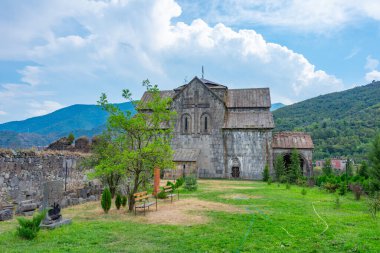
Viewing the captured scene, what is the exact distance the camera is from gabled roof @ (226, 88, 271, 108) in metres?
31.0

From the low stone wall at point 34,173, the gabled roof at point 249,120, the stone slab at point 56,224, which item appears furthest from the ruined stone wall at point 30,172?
the gabled roof at point 249,120

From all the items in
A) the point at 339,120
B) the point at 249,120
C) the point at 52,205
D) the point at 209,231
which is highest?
the point at 339,120

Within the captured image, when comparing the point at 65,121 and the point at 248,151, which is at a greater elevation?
the point at 65,121

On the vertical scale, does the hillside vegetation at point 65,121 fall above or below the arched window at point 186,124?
above

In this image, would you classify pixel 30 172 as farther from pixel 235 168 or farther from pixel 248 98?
pixel 248 98

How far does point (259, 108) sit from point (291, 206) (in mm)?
18627

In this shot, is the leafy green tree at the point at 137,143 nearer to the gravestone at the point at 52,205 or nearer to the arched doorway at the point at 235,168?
the gravestone at the point at 52,205

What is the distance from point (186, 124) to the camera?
3072 cm

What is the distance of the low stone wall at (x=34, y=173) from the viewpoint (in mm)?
12391

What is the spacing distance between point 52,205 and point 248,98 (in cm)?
2511

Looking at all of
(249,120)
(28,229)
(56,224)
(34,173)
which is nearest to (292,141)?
Answer: (249,120)

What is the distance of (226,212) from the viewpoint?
37.4 ft

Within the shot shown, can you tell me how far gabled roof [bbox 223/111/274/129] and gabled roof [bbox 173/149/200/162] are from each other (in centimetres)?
373

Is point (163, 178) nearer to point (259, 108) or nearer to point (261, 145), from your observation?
point (261, 145)
